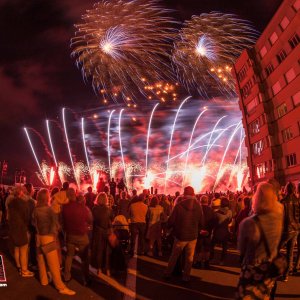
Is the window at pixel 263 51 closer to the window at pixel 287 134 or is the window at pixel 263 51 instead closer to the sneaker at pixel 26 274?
the window at pixel 287 134

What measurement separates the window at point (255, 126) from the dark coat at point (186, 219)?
133ft

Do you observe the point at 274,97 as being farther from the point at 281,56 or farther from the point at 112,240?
the point at 112,240

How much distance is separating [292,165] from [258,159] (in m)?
8.57

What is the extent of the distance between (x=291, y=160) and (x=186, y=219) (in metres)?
34.9

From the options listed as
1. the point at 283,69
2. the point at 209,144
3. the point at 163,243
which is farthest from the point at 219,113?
the point at 163,243

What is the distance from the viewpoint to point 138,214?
12.3m

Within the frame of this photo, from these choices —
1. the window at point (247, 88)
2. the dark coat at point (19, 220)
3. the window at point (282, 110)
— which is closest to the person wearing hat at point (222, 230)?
the dark coat at point (19, 220)

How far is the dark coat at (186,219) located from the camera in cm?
867

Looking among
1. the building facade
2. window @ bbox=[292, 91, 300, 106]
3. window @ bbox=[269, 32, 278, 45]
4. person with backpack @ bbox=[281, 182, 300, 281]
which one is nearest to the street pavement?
person with backpack @ bbox=[281, 182, 300, 281]

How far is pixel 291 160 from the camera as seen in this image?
135 feet

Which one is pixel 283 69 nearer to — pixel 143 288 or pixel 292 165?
pixel 292 165

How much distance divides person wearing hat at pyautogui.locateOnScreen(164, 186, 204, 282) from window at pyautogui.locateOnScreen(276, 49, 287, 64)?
1374 inches

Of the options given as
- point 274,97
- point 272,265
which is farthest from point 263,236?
point 274,97

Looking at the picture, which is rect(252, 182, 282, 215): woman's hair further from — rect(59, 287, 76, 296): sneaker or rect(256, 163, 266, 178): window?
rect(256, 163, 266, 178): window
